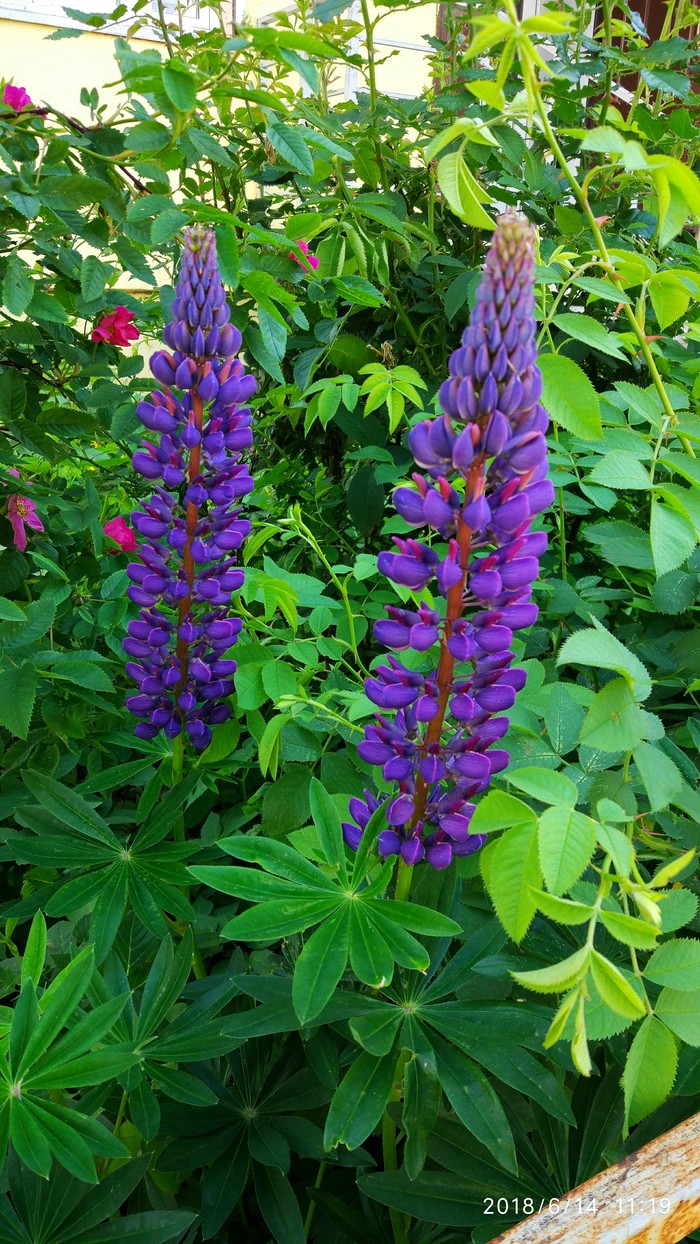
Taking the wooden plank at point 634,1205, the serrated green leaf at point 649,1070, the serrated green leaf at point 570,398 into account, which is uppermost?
the serrated green leaf at point 570,398

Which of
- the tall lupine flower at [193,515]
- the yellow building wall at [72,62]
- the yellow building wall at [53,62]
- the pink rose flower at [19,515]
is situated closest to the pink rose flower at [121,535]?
the pink rose flower at [19,515]

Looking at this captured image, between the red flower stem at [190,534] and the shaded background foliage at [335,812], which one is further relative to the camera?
the red flower stem at [190,534]

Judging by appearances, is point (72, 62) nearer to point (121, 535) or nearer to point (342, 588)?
point (121, 535)

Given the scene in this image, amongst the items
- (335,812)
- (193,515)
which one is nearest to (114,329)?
(193,515)

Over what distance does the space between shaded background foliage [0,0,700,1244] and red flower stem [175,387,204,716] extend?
11 cm

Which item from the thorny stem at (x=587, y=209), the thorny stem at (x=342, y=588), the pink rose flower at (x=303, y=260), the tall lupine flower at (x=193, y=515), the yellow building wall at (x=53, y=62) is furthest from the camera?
the yellow building wall at (x=53, y=62)

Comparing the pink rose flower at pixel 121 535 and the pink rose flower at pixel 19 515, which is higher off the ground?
the pink rose flower at pixel 19 515

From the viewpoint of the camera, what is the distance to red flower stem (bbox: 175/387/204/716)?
1371mm

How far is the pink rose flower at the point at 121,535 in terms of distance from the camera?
206 centimetres

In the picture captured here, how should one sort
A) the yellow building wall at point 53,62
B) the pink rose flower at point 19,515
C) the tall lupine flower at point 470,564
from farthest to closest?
the yellow building wall at point 53,62, the pink rose flower at point 19,515, the tall lupine flower at point 470,564

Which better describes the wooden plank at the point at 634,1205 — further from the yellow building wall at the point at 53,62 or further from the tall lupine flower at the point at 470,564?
the yellow building wall at the point at 53,62

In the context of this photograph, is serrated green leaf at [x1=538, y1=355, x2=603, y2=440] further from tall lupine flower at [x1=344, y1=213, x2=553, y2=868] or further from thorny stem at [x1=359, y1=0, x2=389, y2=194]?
thorny stem at [x1=359, y1=0, x2=389, y2=194]

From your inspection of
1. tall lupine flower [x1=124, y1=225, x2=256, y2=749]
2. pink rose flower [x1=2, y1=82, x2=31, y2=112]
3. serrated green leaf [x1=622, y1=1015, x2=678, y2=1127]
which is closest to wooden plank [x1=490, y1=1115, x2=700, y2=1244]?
→ serrated green leaf [x1=622, y1=1015, x2=678, y2=1127]

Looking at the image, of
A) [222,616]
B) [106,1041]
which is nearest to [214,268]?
[222,616]
